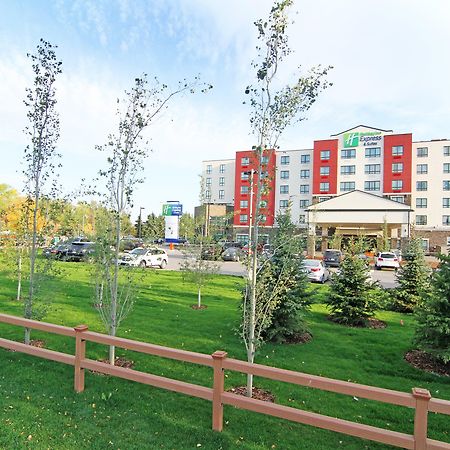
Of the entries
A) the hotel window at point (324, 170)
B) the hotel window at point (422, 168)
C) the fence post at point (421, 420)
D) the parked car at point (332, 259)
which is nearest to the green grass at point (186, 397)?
the fence post at point (421, 420)

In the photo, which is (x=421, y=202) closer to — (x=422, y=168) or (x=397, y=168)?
(x=422, y=168)

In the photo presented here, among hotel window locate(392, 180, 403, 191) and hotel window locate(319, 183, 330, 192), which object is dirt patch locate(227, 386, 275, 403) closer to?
hotel window locate(392, 180, 403, 191)

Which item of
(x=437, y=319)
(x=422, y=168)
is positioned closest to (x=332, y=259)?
(x=437, y=319)

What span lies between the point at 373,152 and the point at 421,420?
193 ft

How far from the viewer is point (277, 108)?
18.9 ft

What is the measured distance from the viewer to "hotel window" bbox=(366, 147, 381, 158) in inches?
2215

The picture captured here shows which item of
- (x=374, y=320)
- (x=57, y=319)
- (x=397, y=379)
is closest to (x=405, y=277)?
(x=374, y=320)

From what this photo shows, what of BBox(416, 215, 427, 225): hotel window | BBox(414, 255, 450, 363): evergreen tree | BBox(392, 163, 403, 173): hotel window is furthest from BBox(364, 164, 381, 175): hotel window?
BBox(414, 255, 450, 363): evergreen tree

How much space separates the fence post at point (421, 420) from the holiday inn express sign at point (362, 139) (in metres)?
58.8

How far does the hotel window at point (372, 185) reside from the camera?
186 feet

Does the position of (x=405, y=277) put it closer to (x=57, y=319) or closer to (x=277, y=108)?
(x=277, y=108)

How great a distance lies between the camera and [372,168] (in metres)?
56.8

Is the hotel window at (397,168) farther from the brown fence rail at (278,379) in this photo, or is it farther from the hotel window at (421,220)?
the brown fence rail at (278,379)

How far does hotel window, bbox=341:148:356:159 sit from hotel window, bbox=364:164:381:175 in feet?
8.77
